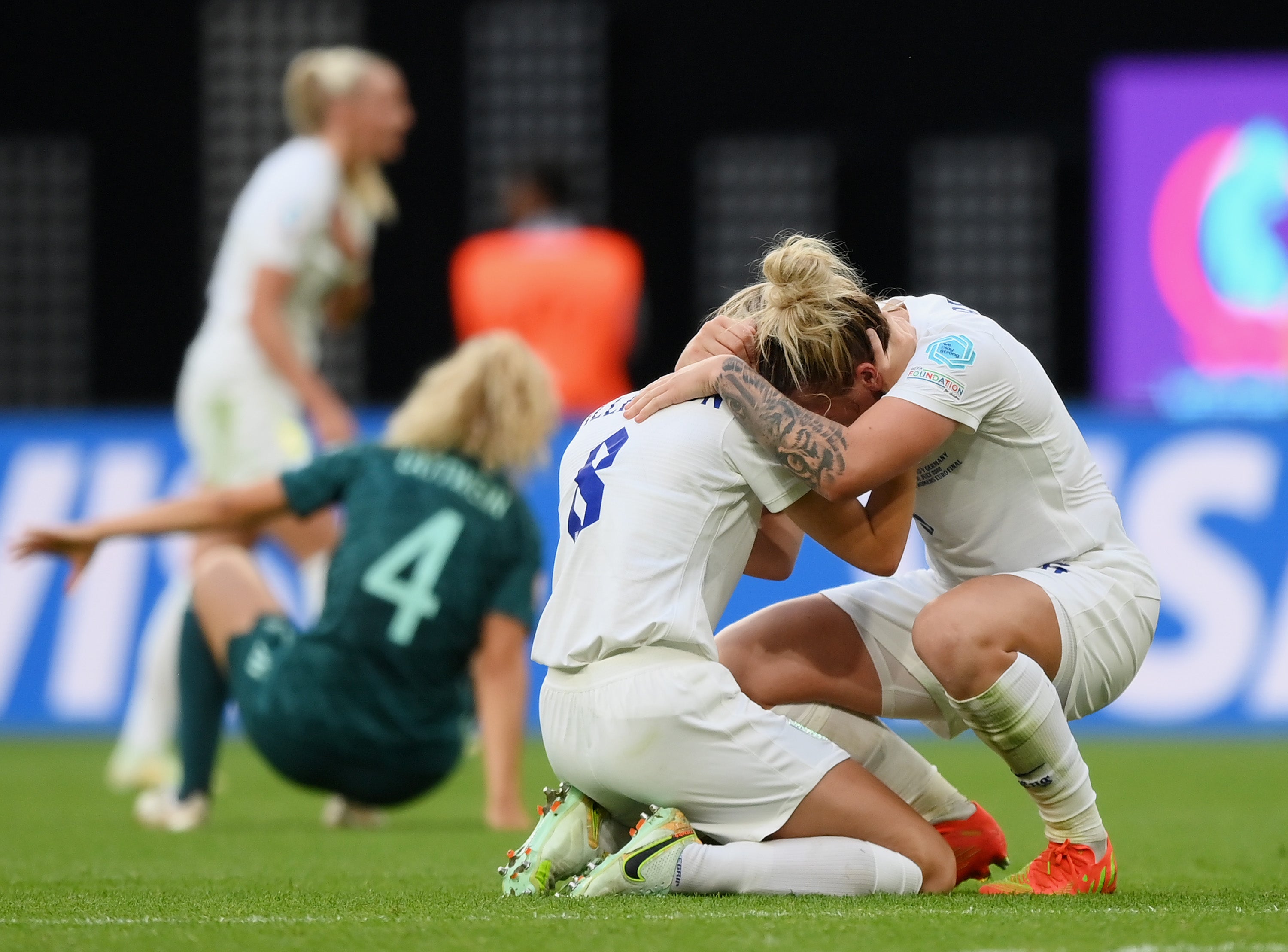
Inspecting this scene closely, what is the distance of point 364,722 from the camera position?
4.36 m

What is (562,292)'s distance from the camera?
9.05 meters

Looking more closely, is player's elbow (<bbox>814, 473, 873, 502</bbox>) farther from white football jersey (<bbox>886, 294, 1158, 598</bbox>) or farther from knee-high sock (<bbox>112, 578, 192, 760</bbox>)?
knee-high sock (<bbox>112, 578, 192, 760</bbox>)

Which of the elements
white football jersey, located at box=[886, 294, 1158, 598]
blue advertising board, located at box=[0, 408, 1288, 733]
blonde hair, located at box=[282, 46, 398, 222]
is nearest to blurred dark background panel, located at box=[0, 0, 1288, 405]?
blue advertising board, located at box=[0, 408, 1288, 733]

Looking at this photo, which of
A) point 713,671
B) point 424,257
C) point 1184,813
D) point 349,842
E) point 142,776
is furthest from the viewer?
point 424,257

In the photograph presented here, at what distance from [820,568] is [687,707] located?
4528mm

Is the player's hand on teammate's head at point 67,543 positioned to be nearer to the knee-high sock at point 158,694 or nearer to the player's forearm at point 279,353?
the knee-high sock at point 158,694

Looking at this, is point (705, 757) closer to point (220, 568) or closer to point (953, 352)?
point (953, 352)

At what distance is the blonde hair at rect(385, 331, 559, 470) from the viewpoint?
4.46 meters

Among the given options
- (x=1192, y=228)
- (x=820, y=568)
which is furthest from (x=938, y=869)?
(x=1192, y=228)

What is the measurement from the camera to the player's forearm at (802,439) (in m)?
2.98

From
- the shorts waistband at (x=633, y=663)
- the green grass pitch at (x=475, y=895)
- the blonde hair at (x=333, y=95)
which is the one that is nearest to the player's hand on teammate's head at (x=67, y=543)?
the green grass pitch at (x=475, y=895)

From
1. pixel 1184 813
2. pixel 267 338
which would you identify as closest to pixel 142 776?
pixel 267 338

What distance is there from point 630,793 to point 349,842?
149 cm

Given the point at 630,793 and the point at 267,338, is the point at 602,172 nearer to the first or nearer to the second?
the point at 267,338
